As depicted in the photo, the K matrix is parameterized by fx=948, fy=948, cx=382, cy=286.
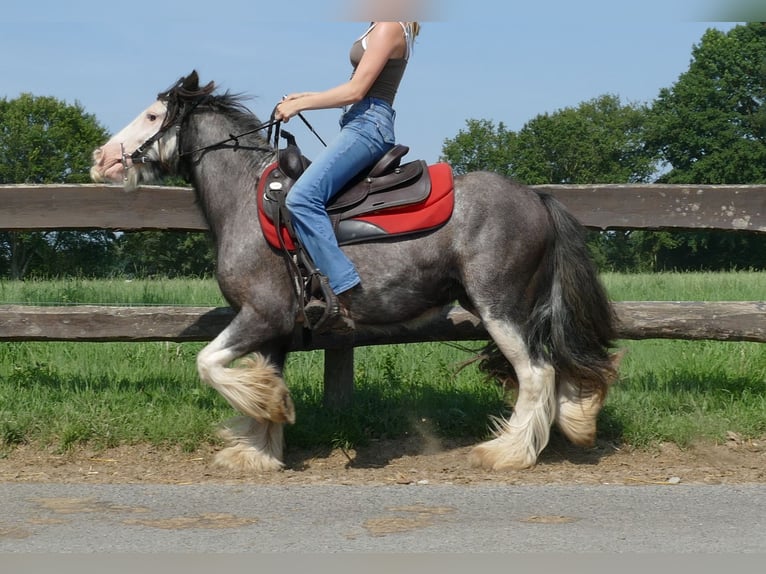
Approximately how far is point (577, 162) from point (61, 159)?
33.3 meters

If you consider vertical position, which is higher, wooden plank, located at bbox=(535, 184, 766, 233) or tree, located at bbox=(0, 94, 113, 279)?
tree, located at bbox=(0, 94, 113, 279)

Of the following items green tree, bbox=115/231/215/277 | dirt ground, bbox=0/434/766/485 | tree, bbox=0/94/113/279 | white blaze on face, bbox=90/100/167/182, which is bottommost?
dirt ground, bbox=0/434/766/485

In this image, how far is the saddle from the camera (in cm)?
560

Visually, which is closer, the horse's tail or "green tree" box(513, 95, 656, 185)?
the horse's tail

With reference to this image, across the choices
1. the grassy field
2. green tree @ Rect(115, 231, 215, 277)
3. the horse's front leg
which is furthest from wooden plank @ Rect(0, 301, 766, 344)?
green tree @ Rect(115, 231, 215, 277)

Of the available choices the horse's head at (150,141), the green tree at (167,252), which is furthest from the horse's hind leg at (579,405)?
the green tree at (167,252)

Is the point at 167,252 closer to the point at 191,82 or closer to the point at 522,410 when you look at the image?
the point at 191,82

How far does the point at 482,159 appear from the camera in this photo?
66.9 metres

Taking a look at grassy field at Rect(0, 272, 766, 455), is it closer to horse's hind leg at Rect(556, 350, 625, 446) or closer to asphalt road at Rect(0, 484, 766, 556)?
horse's hind leg at Rect(556, 350, 625, 446)

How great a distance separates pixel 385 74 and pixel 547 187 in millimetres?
1611

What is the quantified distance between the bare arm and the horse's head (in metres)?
0.96

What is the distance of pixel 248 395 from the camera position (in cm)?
554

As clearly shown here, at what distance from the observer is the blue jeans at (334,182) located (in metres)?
5.46

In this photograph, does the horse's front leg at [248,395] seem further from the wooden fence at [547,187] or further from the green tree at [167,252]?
the green tree at [167,252]
